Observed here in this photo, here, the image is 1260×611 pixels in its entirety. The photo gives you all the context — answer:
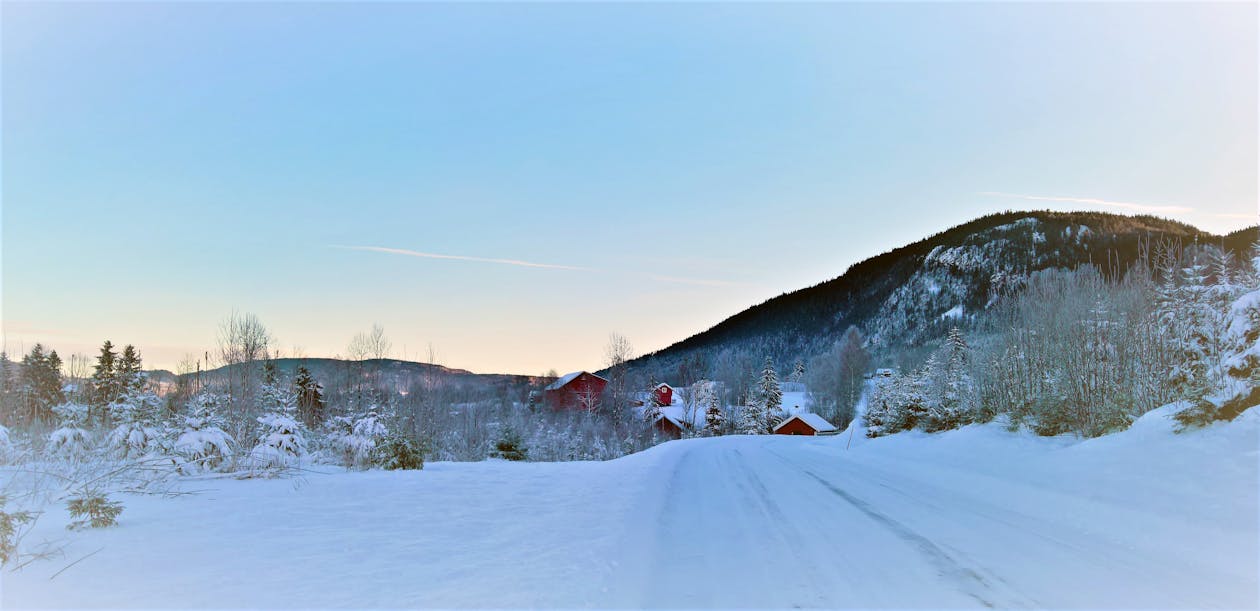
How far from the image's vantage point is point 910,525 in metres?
7.04

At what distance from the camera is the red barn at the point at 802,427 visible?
64.8 metres

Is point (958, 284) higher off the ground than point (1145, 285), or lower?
higher

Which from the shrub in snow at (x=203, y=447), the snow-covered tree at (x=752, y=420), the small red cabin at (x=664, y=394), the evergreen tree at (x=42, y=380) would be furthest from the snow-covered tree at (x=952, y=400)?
the small red cabin at (x=664, y=394)

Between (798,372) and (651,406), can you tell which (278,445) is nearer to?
(651,406)

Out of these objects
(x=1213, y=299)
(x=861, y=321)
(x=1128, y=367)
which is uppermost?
(x=861, y=321)

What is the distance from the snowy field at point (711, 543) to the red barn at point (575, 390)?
2252 inches

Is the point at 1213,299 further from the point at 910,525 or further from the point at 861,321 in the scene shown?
the point at 861,321

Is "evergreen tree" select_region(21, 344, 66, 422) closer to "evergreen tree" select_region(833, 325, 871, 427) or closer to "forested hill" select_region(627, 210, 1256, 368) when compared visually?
"evergreen tree" select_region(833, 325, 871, 427)

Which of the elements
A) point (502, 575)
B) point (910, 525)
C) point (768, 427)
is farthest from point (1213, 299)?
point (768, 427)

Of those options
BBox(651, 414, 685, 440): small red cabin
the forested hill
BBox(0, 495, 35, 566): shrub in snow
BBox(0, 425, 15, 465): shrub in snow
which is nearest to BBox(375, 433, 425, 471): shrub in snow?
BBox(0, 425, 15, 465): shrub in snow

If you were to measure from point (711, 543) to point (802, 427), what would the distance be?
62.6 m

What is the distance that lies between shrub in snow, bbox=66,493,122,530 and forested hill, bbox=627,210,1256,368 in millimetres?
94463

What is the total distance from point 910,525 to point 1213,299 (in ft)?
44.8

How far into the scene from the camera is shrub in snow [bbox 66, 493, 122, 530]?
6137mm
